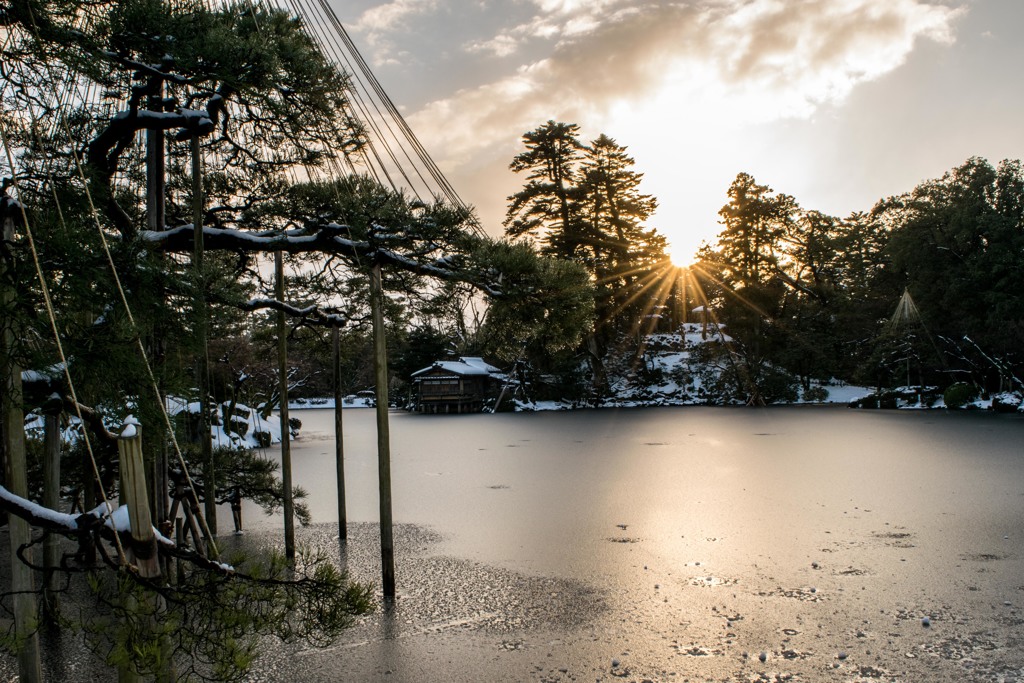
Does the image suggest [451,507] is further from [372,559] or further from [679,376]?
[679,376]

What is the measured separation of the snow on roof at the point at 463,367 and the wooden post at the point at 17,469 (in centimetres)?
3308

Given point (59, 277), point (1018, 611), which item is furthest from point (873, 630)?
point (59, 277)

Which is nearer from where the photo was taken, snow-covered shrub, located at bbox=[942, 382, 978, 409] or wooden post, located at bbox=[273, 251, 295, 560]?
wooden post, located at bbox=[273, 251, 295, 560]

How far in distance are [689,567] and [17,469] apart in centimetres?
513

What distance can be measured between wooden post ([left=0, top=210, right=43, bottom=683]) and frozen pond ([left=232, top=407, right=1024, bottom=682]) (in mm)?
1460

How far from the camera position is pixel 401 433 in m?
23.7

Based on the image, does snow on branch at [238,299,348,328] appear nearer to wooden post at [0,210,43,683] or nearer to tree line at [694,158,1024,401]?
wooden post at [0,210,43,683]

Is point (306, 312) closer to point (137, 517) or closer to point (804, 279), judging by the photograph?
point (137, 517)

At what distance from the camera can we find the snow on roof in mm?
35875

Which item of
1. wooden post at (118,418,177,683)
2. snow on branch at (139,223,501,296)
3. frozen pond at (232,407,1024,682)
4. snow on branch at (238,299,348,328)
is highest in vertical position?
snow on branch at (139,223,501,296)

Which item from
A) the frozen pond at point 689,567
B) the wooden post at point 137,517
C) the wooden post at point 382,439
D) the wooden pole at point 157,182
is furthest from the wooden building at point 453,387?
the wooden post at point 137,517

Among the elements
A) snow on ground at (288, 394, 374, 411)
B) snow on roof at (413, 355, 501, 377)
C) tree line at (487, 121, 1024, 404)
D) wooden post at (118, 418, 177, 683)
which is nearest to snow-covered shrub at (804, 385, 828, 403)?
tree line at (487, 121, 1024, 404)

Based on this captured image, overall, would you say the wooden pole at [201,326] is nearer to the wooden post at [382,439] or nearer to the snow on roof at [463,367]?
the wooden post at [382,439]

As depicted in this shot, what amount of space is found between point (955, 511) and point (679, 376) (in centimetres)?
2853
